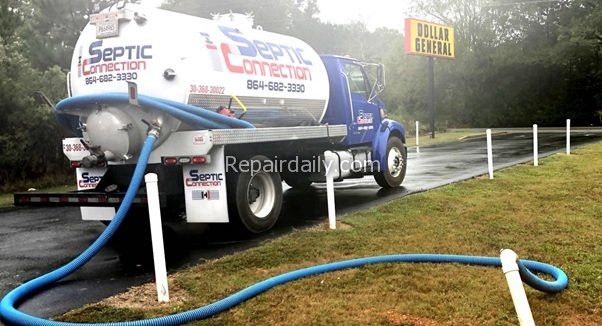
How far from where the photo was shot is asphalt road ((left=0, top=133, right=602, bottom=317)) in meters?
5.38

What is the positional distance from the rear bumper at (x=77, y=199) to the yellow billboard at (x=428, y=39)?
2081cm

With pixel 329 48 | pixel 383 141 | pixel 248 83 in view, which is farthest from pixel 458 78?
pixel 248 83

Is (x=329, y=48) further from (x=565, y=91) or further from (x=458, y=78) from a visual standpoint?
(x=565, y=91)

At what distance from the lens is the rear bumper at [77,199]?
6609 mm

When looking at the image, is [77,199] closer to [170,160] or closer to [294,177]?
[170,160]

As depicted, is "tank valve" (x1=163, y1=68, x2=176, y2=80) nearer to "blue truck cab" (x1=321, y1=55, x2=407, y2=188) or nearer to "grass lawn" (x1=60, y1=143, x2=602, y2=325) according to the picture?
"grass lawn" (x1=60, y1=143, x2=602, y2=325)

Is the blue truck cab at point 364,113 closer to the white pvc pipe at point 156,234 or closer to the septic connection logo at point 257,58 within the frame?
the septic connection logo at point 257,58

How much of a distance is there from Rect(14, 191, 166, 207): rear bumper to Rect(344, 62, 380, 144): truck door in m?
4.53

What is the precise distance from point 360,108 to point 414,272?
566cm

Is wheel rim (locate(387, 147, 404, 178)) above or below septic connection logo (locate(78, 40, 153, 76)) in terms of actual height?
below

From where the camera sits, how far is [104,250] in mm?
7039

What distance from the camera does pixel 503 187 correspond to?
1007cm

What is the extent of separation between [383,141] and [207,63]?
4.86 m

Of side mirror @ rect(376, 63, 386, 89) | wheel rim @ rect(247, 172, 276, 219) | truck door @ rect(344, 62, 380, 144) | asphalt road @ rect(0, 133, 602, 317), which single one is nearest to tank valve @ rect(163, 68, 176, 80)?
wheel rim @ rect(247, 172, 276, 219)
